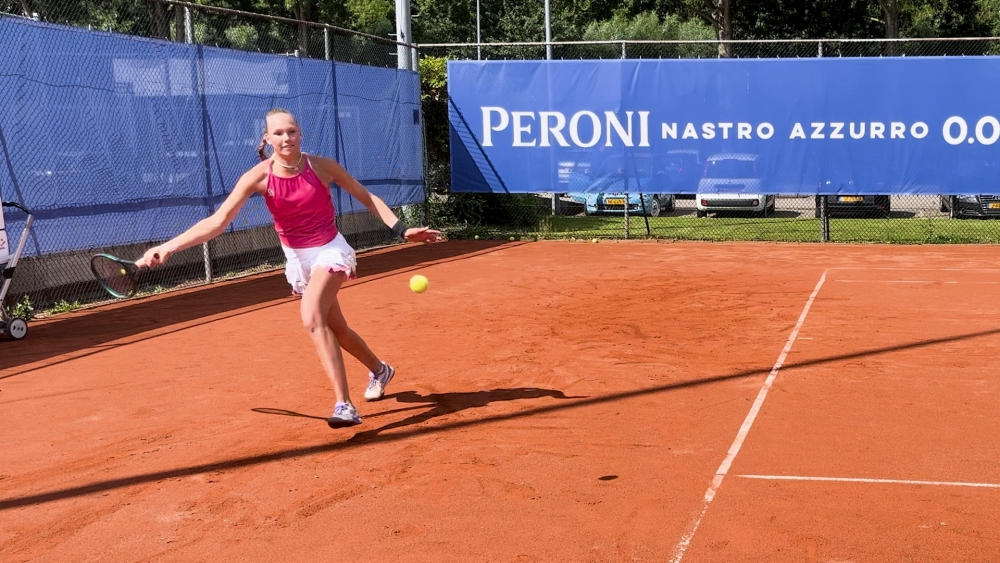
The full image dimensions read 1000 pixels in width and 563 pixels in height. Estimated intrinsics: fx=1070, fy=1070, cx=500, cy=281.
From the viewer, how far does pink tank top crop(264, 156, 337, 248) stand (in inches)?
241

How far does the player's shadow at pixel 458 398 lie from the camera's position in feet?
21.3

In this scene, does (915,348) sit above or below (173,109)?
below

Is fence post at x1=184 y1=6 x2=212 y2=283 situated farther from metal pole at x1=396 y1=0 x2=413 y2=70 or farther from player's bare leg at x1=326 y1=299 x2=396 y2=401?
player's bare leg at x1=326 y1=299 x2=396 y2=401

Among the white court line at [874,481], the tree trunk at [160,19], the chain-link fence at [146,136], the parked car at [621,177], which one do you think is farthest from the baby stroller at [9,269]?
the parked car at [621,177]

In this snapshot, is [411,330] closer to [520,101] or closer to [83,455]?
[83,455]

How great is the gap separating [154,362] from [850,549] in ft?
19.1

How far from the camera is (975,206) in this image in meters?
20.6

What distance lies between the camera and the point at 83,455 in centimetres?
579

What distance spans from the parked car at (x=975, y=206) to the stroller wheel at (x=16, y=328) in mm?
15422

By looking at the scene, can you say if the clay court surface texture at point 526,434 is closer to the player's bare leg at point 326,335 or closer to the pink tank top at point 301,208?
the player's bare leg at point 326,335

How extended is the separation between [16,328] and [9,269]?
65 cm

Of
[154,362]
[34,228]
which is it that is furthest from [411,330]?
[34,228]

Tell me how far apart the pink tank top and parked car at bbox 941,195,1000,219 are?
15.5 m

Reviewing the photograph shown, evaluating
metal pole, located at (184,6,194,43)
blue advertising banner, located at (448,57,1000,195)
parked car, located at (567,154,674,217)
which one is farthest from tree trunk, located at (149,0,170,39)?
parked car, located at (567,154,674,217)
